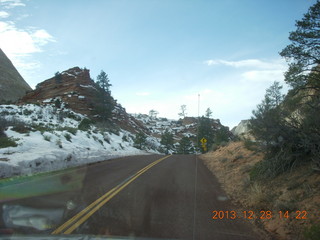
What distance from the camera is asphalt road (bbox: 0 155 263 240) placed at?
5348 mm

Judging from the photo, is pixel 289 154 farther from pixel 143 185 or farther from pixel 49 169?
pixel 49 169

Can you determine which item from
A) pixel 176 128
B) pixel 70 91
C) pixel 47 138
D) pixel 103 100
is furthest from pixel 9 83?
pixel 47 138

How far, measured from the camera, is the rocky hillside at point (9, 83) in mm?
77750

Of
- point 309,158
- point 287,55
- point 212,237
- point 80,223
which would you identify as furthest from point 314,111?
point 287,55

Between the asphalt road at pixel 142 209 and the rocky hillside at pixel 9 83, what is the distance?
2927 inches

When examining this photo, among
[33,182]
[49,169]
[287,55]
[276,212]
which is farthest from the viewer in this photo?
[287,55]

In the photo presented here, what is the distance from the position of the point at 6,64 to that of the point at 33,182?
10220 cm

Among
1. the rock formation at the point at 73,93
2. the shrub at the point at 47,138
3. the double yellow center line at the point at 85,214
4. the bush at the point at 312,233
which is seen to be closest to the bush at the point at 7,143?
the shrub at the point at 47,138

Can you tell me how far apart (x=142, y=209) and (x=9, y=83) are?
9026cm

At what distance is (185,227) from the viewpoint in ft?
18.7

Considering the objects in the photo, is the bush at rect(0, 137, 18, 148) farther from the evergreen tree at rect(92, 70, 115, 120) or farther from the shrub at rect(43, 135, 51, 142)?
the evergreen tree at rect(92, 70, 115, 120)
